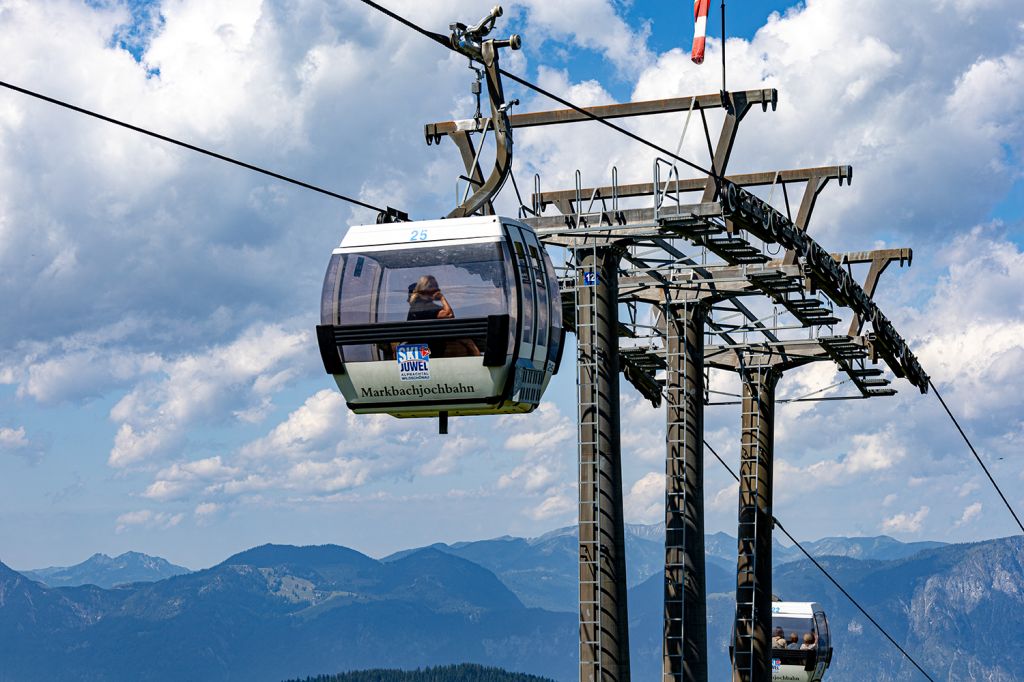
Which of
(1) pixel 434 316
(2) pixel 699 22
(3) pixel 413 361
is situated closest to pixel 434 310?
(1) pixel 434 316

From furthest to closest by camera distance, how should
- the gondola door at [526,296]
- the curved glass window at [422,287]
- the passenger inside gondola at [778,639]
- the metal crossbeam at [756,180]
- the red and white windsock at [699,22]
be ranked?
the passenger inside gondola at [778,639] < the metal crossbeam at [756,180] < the red and white windsock at [699,22] < the gondola door at [526,296] < the curved glass window at [422,287]

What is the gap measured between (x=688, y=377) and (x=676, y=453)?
1666 millimetres

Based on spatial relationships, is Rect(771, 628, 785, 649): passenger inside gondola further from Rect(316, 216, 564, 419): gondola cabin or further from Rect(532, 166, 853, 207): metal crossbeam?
Rect(316, 216, 564, 419): gondola cabin

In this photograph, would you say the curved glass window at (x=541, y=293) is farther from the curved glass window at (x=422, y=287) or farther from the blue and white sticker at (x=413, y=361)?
the blue and white sticker at (x=413, y=361)

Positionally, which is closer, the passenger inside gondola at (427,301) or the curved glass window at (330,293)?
the passenger inside gondola at (427,301)

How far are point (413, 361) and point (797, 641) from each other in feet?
106

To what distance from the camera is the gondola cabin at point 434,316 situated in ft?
54.9

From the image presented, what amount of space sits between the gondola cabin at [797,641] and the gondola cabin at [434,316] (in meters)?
31.2

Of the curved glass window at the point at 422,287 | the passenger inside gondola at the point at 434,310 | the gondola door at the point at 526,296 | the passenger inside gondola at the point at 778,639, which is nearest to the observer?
the curved glass window at the point at 422,287

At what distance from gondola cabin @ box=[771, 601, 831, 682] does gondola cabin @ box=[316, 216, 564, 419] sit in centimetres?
3119

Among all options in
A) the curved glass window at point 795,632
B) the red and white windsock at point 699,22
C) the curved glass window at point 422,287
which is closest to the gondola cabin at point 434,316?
the curved glass window at point 422,287

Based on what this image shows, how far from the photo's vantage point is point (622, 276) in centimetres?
3130

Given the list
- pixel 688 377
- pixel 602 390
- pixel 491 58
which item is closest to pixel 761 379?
pixel 688 377

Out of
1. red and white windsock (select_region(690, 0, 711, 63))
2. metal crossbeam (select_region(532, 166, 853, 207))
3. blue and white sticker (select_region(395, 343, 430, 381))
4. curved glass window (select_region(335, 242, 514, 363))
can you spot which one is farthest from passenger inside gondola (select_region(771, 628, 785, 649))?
curved glass window (select_region(335, 242, 514, 363))
